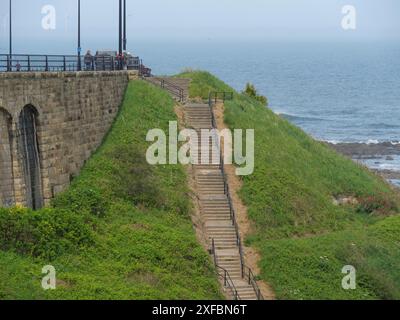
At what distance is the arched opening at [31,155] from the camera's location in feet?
146

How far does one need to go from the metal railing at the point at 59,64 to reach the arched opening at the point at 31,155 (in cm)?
190

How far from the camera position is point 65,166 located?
47.8 metres

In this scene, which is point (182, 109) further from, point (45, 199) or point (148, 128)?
point (45, 199)

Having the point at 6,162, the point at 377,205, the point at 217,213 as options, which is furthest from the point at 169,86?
the point at 6,162

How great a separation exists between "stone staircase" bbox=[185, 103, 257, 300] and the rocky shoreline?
40098 mm

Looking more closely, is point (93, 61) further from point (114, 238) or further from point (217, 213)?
point (114, 238)

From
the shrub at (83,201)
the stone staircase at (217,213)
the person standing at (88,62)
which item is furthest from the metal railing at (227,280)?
the person standing at (88,62)

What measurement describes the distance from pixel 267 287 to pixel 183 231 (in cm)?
451

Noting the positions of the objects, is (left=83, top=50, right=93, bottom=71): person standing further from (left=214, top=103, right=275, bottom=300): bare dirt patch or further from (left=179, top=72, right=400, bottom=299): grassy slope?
(left=214, top=103, right=275, bottom=300): bare dirt patch

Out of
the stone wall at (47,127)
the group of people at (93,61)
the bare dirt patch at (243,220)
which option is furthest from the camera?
the group of people at (93,61)

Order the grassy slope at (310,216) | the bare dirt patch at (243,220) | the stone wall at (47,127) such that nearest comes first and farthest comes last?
the stone wall at (47,127) → the bare dirt patch at (243,220) → the grassy slope at (310,216)

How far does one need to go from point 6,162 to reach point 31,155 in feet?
7.15

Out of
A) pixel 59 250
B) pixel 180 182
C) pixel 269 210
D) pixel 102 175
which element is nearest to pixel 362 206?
pixel 269 210

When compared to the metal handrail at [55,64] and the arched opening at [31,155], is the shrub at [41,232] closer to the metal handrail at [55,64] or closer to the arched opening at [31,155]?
the arched opening at [31,155]
